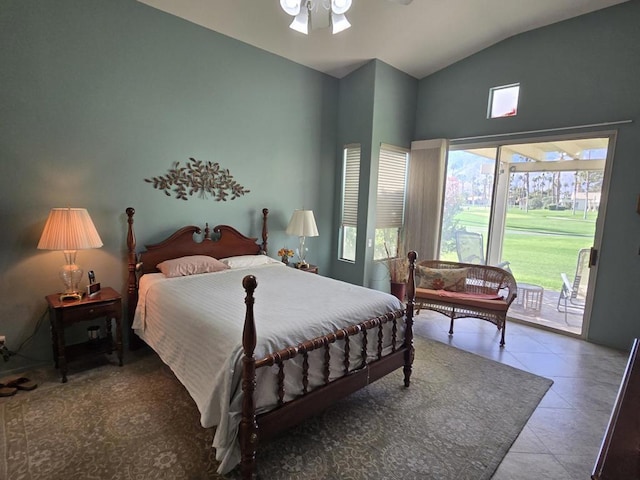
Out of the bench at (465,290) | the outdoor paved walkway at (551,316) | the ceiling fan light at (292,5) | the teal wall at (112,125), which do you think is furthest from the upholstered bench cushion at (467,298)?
the ceiling fan light at (292,5)

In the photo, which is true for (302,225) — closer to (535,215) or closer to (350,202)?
(350,202)

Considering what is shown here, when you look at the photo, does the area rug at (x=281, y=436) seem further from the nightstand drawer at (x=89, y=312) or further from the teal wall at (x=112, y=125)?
the teal wall at (x=112, y=125)

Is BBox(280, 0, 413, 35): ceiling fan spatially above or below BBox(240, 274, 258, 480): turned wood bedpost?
above

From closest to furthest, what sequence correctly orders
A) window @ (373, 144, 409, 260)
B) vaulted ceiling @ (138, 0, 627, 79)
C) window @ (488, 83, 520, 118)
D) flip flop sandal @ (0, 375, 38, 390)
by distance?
flip flop sandal @ (0, 375, 38, 390) → vaulted ceiling @ (138, 0, 627, 79) → window @ (488, 83, 520, 118) → window @ (373, 144, 409, 260)

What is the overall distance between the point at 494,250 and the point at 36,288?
5.13 meters

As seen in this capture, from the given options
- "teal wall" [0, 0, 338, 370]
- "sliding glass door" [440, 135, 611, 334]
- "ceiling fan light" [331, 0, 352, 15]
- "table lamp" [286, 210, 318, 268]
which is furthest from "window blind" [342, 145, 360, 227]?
"ceiling fan light" [331, 0, 352, 15]

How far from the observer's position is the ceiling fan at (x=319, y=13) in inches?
87.3

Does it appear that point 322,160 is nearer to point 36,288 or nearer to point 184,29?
point 184,29

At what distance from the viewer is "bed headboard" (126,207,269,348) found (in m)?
3.17

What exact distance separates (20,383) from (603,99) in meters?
6.01

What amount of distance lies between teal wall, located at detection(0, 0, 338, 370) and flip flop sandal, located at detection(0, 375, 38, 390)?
0.74ft

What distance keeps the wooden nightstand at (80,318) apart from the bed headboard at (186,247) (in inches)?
10.8

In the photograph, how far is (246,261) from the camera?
12.3 ft

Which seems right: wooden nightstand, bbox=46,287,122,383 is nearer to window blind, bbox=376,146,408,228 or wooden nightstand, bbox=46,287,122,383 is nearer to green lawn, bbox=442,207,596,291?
window blind, bbox=376,146,408,228
